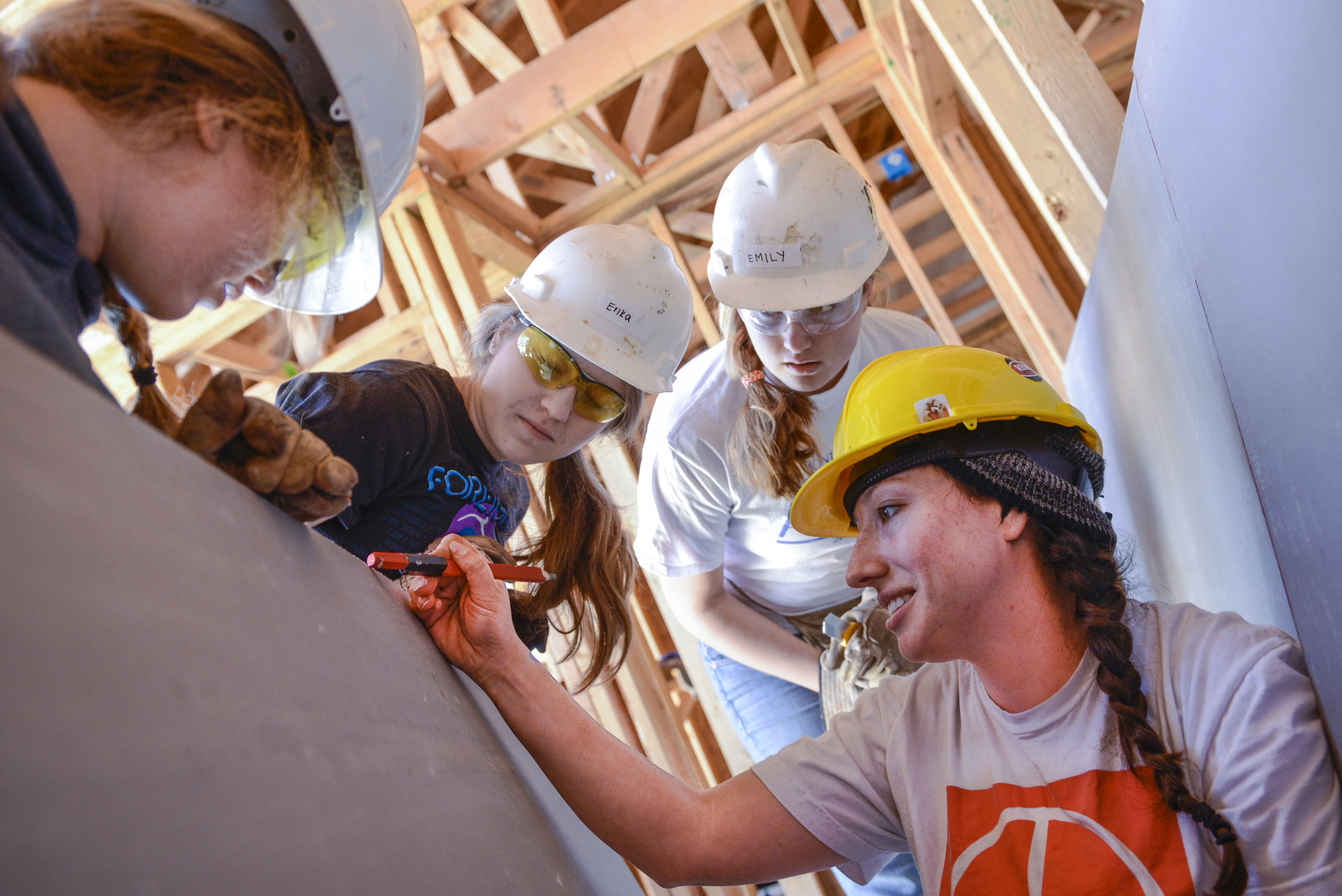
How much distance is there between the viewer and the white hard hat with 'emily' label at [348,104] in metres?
1.08

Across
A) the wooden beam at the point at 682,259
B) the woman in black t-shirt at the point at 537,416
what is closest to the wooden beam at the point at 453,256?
the wooden beam at the point at 682,259

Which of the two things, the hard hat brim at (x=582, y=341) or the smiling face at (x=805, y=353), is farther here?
the smiling face at (x=805, y=353)

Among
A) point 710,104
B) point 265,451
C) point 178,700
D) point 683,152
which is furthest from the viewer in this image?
point 710,104

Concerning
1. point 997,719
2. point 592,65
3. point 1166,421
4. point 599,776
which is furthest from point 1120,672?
point 592,65

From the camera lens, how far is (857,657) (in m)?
2.39

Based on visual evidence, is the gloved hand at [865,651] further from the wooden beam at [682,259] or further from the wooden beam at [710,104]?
the wooden beam at [710,104]

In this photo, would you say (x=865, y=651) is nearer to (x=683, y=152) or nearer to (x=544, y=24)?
(x=544, y=24)

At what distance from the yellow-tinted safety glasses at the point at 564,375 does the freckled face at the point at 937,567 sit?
0.72 meters

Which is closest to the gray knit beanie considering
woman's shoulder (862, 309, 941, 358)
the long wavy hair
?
the long wavy hair

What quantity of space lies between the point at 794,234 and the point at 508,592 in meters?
1.26

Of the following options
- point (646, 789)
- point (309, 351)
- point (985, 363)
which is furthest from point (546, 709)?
point (985, 363)

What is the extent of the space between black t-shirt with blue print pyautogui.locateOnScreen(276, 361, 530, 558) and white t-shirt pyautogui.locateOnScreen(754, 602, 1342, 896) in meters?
0.77

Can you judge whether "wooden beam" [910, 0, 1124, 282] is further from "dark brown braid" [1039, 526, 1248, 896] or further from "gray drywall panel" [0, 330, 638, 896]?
"gray drywall panel" [0, 330, 638, 896]

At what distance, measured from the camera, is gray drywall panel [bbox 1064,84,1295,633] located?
1.43m
